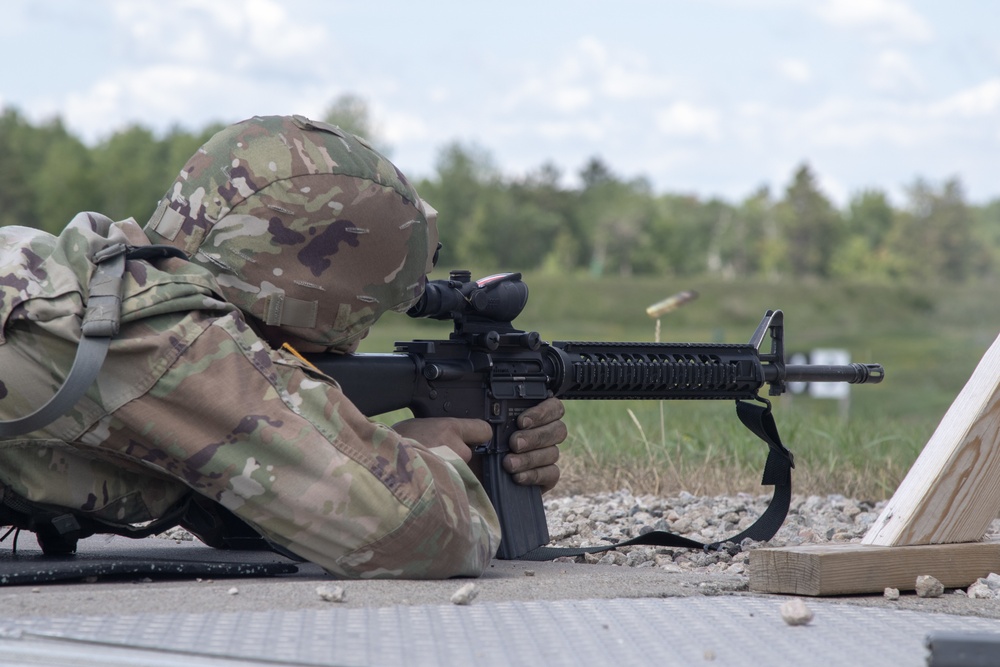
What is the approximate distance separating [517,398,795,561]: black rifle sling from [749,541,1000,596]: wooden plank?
72 centimetres

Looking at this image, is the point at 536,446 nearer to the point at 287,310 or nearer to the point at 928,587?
the point at 287,310

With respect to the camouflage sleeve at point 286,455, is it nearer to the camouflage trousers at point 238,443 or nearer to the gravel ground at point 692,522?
the camouflage trousers at point 238,443

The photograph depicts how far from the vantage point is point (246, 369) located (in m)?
2.49

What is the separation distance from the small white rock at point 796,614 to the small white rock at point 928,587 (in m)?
0.71

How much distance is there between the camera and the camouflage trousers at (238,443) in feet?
8.04

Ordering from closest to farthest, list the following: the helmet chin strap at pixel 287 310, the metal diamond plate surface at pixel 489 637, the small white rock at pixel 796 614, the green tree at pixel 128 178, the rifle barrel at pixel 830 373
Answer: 1. the metal diamond plate surface at pixel 489 637
2. the small white rock at pixel 796 614
3. the helmet chin strap at pixel 287 310
4. the rifle barrel at pixel 830 373
5. the green tree at pixel 128 178

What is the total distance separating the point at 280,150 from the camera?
275 centimetres

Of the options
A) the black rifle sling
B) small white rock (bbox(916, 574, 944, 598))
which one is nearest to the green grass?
Result: the black rifle sling

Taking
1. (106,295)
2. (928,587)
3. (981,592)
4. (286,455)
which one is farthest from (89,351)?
(981,592)

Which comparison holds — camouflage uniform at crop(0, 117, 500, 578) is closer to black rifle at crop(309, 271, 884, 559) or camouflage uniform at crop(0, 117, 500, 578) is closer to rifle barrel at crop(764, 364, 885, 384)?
black rifle at crop(309, 271, 884, 559)

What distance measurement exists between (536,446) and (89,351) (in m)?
1.55

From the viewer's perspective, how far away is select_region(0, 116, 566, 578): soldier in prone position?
2.46 m

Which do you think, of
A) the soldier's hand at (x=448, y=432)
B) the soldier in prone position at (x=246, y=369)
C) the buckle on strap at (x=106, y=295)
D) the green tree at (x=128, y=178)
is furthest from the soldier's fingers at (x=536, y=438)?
the green tree at (x=128, y=178)

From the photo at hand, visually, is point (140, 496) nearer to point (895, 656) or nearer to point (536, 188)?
point (895, 656)
